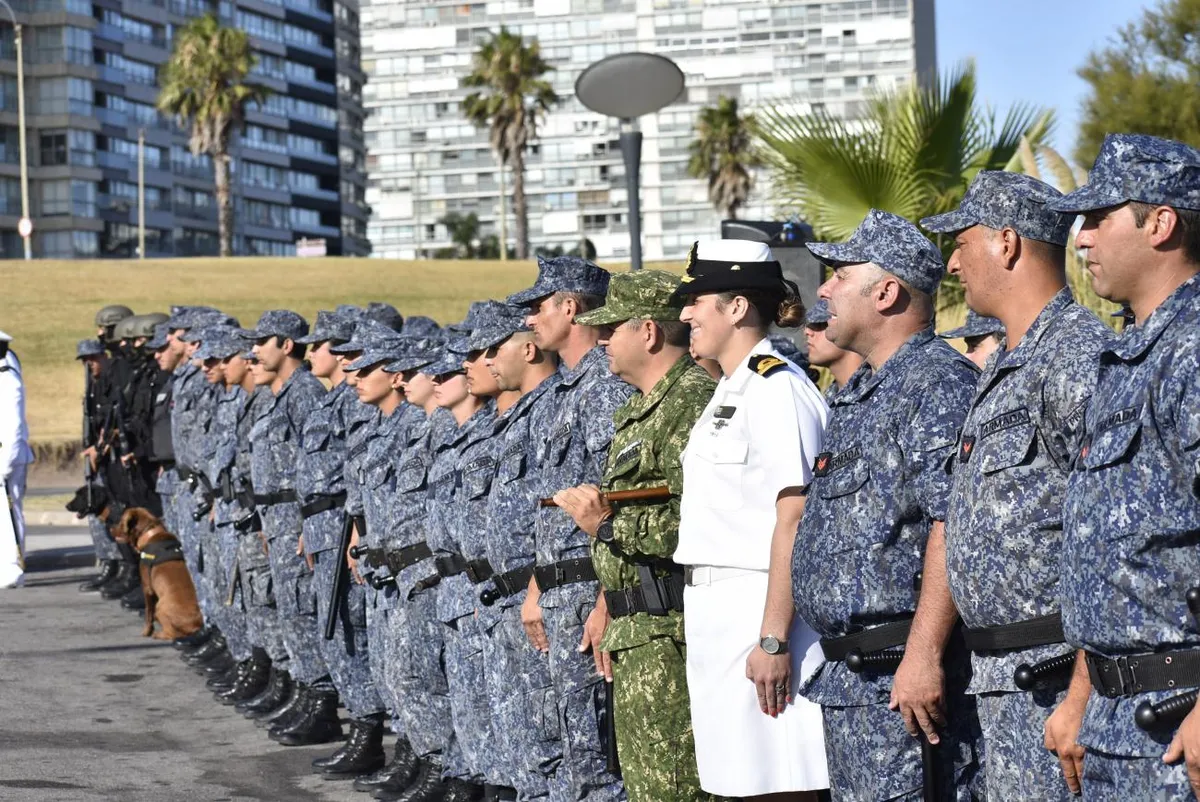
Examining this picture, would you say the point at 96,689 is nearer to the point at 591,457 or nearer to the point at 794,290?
the point at 591,457

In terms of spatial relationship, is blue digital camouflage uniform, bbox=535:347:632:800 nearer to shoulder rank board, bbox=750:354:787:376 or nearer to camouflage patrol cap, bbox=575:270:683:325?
camouflage patrol cap, bbox=575:270:683:325

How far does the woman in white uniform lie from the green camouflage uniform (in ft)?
0.85

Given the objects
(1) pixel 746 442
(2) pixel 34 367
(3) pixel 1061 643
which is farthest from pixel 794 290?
(2) pixel 34 367

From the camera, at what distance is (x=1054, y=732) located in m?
3.89

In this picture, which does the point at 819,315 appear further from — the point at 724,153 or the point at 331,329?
the point at 724,153

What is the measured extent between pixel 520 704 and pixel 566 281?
157 centimetres

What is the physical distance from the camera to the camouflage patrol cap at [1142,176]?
146 inches

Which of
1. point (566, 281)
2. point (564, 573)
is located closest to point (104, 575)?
point (566, 281)

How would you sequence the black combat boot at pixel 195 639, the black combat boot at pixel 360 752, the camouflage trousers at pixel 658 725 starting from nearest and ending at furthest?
the camouflage trousers at pixel 658 725 < the black combat boot at pixel 360 752 < the black combat boot at pixel 195 639

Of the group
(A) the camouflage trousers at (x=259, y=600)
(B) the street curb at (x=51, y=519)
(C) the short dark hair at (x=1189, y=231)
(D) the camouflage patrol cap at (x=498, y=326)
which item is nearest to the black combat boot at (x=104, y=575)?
(A) the camouflage trousers at (x=259, y=600)

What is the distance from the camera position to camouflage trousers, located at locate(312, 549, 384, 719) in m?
9.46

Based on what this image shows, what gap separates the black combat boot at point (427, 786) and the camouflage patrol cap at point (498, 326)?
81.9 inches

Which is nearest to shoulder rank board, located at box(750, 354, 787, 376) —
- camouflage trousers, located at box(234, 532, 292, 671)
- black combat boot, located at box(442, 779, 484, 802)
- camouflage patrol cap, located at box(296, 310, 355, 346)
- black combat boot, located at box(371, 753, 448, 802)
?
black combat boot, located at box(442, 779, 484, 802)

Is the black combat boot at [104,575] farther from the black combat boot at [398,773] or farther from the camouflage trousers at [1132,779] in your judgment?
the camouflage trousers at [1132,779]
